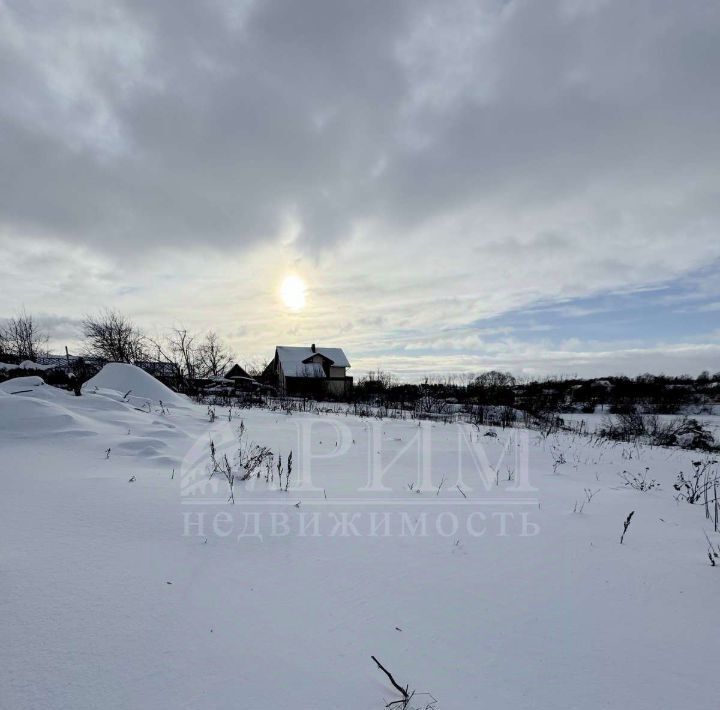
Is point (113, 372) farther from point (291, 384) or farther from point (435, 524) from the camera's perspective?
point (291, 384)

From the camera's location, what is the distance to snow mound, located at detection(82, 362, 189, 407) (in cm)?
952

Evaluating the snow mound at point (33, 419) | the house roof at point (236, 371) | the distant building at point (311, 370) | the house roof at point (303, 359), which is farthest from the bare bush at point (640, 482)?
the house roof at point (236, 371)

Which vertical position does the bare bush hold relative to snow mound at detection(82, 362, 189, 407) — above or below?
below

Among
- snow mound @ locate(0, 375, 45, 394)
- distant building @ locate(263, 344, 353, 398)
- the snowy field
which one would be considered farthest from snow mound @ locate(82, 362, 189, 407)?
distant building @ locate(263, 344, 353, 398)

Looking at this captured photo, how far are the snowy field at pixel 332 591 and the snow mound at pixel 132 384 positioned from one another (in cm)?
546

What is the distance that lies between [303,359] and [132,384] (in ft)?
108

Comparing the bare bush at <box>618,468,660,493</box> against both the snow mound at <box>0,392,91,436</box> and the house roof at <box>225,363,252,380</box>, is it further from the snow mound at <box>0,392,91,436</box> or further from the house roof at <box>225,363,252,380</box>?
the house roof at <box>225,363,252,380</box>

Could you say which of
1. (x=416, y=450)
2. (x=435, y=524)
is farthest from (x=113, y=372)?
(x=435, y=524)

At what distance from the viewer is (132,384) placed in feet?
32.4

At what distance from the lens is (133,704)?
1330 mm

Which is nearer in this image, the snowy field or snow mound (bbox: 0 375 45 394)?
the snowy field

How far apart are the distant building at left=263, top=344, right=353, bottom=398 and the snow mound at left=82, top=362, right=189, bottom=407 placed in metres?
28.7

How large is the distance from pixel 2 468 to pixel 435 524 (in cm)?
371

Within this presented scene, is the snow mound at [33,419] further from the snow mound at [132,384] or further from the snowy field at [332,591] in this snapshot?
the snow mound at [132,384]
